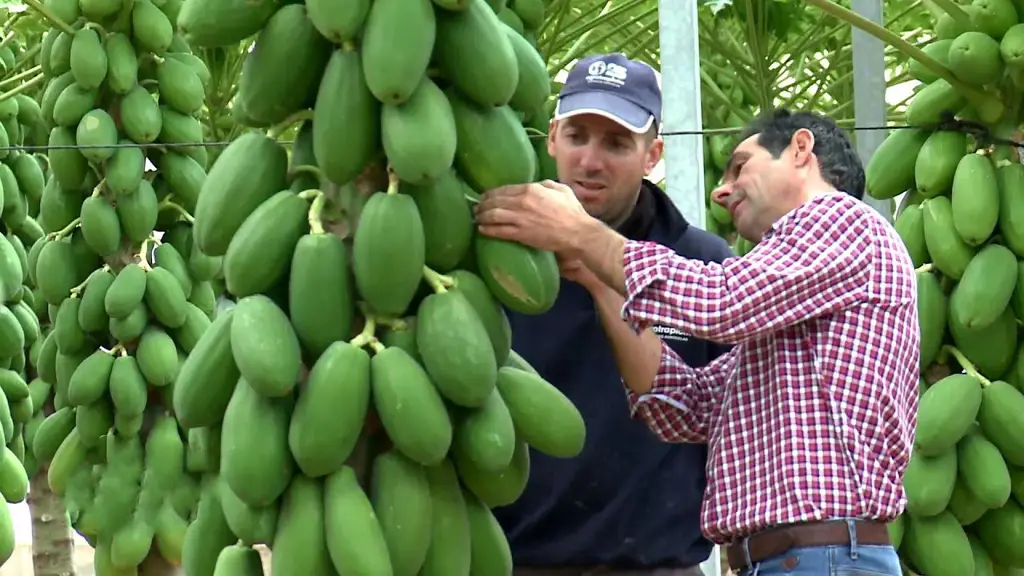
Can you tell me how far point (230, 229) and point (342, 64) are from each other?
25 centimetres

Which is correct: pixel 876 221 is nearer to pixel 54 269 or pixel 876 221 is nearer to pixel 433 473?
pixel 433 473

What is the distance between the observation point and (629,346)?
2.36 meters

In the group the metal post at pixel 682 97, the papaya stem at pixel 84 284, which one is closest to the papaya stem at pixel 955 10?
the metal post at pixel 682 97

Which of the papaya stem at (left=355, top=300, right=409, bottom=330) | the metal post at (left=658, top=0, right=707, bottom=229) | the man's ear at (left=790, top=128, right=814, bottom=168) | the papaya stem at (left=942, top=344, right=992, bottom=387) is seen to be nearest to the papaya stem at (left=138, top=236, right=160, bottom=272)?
the metal post at (left=658, top=0, right=707, bottom=229)

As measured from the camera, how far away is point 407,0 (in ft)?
5.76

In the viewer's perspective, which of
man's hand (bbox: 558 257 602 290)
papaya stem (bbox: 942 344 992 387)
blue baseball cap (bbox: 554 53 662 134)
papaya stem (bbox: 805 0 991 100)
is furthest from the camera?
papaya stem (bbox: 942 344 992 387)

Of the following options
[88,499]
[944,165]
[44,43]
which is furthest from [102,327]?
[944,165]

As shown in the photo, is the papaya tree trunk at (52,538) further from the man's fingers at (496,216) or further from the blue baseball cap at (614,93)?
the man's fingers at (496,216)

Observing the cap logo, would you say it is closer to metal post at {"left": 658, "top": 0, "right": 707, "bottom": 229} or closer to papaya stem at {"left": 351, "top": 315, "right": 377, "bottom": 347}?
metal post at {"left": 658, "top": 0, "right": 707, "bottom": 229}

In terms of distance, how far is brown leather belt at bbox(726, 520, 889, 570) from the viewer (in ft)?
7.01

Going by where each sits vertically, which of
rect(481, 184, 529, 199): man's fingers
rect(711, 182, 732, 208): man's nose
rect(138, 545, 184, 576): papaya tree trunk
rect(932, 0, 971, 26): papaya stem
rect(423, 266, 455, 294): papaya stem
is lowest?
rect(138, 545, 184, 576): papaya tree trunk

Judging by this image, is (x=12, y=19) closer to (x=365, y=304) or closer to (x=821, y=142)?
(x=821, y=142)

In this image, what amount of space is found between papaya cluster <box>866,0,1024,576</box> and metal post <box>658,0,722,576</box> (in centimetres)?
47

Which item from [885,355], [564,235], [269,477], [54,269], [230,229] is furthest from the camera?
[54,269]
